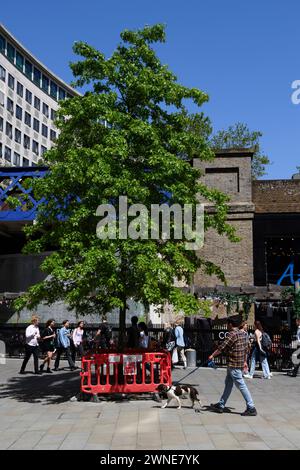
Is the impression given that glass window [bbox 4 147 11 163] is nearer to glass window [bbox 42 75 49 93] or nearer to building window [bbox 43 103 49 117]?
building window [bbox 43 103 49 117]

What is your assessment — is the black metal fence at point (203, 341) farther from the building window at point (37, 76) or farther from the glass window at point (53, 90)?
the glass window at point (53, 90)

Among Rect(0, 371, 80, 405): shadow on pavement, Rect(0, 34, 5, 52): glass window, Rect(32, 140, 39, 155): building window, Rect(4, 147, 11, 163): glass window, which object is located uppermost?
Rect(0, 34, 5, 52): glass window

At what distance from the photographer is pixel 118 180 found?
10.3m

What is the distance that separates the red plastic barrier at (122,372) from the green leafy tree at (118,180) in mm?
849

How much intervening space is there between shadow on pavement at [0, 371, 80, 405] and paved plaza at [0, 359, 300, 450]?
0.9 inches

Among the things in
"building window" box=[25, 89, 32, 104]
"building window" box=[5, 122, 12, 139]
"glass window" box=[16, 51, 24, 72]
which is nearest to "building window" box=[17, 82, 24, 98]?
"building window" box=[25, 89, 32, 104]

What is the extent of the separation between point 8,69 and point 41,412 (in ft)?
211

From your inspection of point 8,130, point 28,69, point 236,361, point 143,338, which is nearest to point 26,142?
point 8,130

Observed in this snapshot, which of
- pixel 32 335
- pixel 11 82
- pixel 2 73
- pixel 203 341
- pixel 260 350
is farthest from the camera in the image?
pixel 11 82

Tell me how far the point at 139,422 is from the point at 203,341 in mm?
9374

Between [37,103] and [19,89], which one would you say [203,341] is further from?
[37,103]

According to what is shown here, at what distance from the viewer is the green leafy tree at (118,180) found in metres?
10.3

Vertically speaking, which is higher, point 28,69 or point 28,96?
point 28,69

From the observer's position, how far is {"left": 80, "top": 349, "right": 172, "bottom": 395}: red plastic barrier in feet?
34.3
